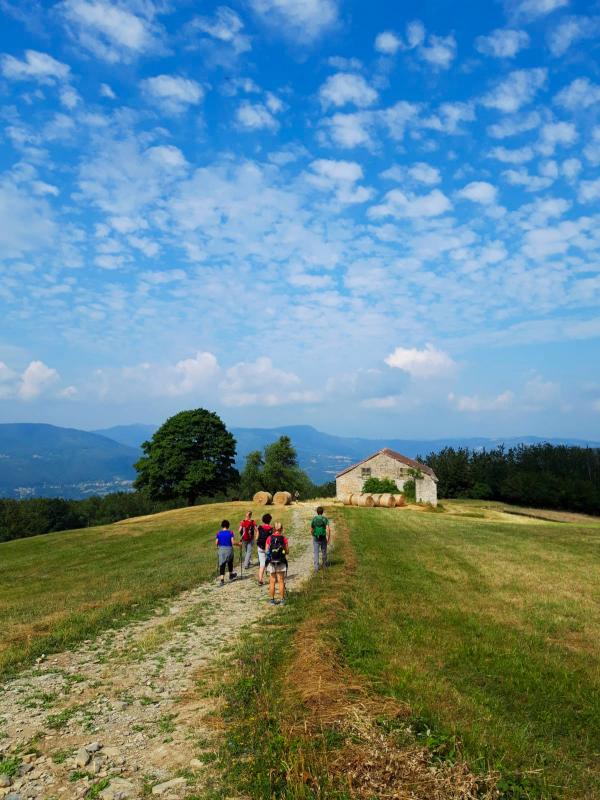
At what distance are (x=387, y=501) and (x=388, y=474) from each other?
6648mm

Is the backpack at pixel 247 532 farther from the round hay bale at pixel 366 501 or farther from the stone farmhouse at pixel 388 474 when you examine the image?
the stone farmhouse at pixel 388 474

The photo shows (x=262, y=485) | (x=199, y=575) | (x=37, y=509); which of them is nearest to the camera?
(x=199, y=575)

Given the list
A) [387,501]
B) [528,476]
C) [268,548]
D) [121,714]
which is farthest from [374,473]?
[528,476]

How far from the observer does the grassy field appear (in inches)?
512

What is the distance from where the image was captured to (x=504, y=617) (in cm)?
1404

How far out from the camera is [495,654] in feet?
36.6

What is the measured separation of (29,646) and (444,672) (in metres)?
9.76

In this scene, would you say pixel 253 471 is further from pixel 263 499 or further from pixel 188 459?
pixel 263 499

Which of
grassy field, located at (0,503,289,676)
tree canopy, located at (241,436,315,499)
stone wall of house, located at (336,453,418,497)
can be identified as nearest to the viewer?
grassy field, located at (0,503,289,676)

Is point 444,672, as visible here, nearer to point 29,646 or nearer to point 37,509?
point 29,646

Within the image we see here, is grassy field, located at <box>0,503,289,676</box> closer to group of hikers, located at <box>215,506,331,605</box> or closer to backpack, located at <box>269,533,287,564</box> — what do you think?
group of hikers, located at <box>215,506,331,605</box>

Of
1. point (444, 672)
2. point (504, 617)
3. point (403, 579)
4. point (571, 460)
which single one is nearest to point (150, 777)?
point (444, 672)

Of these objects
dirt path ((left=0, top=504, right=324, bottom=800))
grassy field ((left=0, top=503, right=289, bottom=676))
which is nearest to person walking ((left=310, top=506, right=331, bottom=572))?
grassy field ((left=0, top=503, right=289, bottom=676))

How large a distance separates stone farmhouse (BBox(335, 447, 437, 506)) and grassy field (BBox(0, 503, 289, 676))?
2007 centimetres
